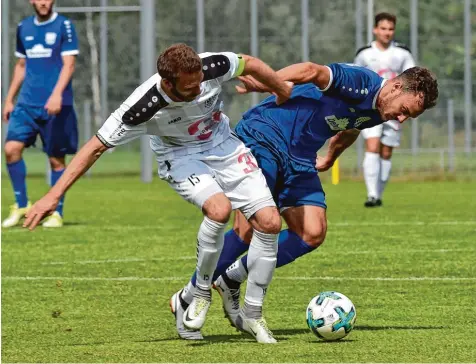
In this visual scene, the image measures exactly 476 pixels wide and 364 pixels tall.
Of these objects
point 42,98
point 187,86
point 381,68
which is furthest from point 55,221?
point 187,86

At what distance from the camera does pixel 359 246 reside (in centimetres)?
1201

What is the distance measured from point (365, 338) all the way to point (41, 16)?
8.02 metres

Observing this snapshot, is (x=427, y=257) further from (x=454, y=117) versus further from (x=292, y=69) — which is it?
(x=454, y=117)

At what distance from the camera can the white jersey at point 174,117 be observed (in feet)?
22.7

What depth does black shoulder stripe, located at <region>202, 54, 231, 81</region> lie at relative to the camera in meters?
7.00

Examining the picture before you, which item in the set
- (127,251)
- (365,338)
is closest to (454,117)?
(127,251)

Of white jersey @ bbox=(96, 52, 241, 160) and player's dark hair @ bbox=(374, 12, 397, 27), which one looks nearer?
white jersey @ bbox=(96, 52, 241, 160)

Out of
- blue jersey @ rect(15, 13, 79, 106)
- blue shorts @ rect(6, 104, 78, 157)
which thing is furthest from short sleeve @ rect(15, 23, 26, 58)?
blue shorts @ rect(6, 104, 78, 157)

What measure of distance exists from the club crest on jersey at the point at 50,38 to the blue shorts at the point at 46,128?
0.70 m

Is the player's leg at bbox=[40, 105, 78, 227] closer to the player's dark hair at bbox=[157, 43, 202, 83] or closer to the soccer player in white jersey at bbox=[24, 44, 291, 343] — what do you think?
the soccer player in white jersey at bbox=[24, 44, 291, 343]

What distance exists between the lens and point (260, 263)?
7.24 m

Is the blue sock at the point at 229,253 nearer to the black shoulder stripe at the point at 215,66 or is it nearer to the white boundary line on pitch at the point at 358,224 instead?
the black shoulder stripe at the point at 215,66

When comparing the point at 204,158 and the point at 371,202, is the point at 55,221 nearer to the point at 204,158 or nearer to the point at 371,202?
the point at 371,202


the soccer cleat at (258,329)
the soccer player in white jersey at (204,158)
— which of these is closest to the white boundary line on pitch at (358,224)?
the soccer player in white jersey at (204,158)
